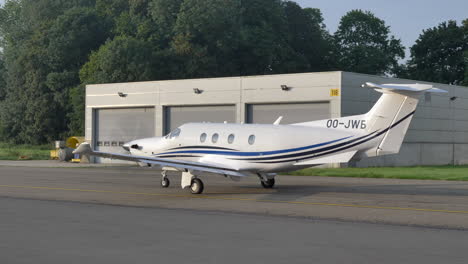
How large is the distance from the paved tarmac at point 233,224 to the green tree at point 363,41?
61.7 meters

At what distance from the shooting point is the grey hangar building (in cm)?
4012

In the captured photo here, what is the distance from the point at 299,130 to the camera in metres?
22.4

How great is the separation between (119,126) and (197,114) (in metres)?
7.88

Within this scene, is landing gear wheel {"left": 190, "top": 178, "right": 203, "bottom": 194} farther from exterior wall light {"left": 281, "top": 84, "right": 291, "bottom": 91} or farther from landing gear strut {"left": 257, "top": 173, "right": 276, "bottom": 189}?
exterior wall light {"left": 281, "top": 84, "right": 291, "bottom": 91}

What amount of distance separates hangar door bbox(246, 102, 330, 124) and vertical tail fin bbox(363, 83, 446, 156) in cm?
1815

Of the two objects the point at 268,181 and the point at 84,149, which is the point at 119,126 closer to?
the point at 268,181

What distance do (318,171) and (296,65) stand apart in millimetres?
43003

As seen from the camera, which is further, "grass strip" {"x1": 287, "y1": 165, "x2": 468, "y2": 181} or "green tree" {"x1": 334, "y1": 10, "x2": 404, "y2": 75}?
"green tree" {"x1": 334, "y1": 10, "x2": 404, "y2": 75}

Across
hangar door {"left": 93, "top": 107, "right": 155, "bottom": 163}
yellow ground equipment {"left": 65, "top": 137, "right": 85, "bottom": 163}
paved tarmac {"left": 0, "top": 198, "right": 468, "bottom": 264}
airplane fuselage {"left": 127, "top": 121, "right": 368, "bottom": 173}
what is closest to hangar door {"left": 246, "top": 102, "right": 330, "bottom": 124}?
hangar door {"left": 93, "top": 107, "right": 155, "bottom": 163}

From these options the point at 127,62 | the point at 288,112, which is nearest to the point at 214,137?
the point at 288,112

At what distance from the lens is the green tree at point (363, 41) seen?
281 feet

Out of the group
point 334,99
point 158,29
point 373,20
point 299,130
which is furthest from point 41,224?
point 373,20

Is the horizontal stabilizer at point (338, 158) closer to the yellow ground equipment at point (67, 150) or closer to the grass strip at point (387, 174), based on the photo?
the grass strip at point (387, 174)

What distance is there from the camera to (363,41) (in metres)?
89.9
